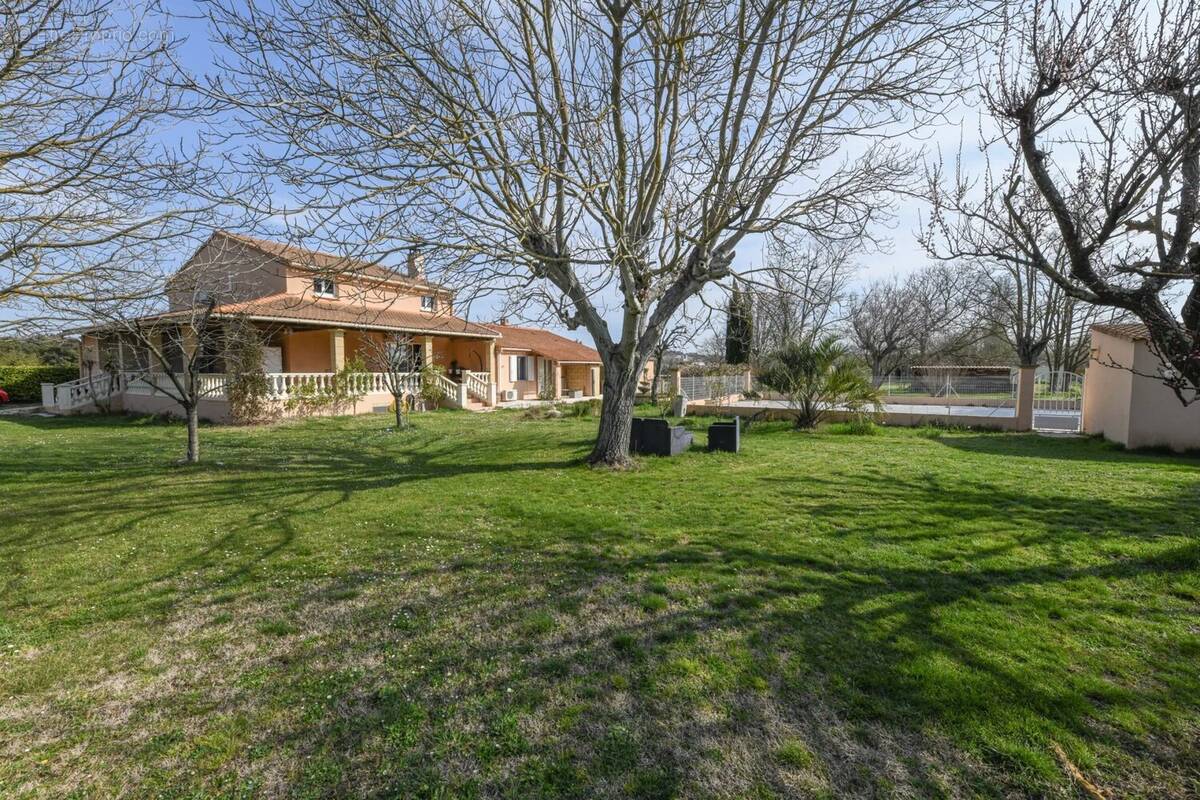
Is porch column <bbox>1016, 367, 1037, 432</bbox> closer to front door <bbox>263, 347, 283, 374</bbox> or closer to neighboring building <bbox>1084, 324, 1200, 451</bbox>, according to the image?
neighboring building <bbox>1084, 324, 1200, 451</bbox>

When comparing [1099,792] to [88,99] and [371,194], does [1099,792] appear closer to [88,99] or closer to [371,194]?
[371,194]

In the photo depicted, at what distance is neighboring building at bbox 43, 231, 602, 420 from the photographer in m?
6.69

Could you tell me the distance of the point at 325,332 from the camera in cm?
2034

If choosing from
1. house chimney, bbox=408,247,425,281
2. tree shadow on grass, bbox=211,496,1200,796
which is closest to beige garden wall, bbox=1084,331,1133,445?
tree shadow on grass, bbox=211,496,1200,796

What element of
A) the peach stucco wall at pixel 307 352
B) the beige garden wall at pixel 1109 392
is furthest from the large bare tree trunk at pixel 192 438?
the beige garden wall at pixel 1109 392

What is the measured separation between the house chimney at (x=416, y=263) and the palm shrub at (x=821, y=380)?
10.6 metres

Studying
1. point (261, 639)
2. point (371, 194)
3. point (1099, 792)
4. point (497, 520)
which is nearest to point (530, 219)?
point (371, 194)

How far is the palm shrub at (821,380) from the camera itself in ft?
46.4

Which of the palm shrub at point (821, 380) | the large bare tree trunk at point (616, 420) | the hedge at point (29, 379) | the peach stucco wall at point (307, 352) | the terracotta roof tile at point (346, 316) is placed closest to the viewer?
the large bare tree trunk at point (616, 420)

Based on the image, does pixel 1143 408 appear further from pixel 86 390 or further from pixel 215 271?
pixel 86 390

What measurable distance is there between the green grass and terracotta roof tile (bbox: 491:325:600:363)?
21.8 m

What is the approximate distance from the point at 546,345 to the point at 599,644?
98.0 feet

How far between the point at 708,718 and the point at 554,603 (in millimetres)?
1541

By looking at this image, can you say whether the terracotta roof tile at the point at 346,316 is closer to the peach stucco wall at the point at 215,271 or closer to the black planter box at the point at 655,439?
the peach stucco wall at the point at 215,271
